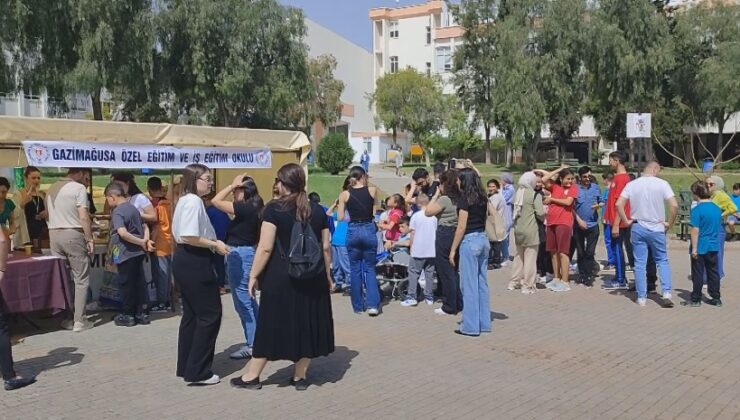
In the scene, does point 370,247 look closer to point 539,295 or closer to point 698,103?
point 539,295

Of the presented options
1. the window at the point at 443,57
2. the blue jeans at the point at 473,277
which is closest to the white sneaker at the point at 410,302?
the blue jeans at the point at 473,277

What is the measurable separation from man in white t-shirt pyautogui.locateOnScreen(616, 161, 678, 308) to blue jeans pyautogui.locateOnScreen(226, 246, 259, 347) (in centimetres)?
509

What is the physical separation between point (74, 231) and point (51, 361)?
163cm

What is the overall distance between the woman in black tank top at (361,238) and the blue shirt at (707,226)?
4.12 meters

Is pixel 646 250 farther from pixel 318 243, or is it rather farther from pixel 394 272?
pixel 318 243

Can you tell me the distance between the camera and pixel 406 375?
600 centimetres

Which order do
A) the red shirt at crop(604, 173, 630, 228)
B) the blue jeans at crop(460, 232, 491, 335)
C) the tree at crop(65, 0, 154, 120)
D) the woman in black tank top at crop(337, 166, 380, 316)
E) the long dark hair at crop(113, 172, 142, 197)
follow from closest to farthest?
the blue jeans at crop(460, 232, 491, 335) → the woman in black tank top at crop(337, 166, 380, 316) → the long dark hair at crop(113, 172, 142, 197) → the red shirt at crop(604, 173, 630, 228) → the tree at crop(65, 0, 154, 120)

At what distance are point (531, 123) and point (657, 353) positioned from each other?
3413 centimetres

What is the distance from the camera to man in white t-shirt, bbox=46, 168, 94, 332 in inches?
294

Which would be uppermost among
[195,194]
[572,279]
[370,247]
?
[195,194]

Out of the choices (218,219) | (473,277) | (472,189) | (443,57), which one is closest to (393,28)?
(443,57)

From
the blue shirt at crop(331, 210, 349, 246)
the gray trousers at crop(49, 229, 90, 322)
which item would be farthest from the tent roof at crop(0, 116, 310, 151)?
the blue shirt at crop(331, 210, 349, 246)

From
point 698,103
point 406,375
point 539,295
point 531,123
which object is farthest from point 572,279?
point 698,103

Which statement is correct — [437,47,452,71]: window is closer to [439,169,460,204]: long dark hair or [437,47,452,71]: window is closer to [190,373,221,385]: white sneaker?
[439,169,460,204]: long dark hair
